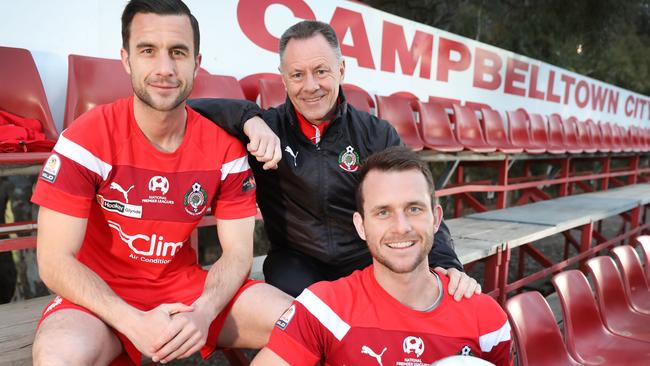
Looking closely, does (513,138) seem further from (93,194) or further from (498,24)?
(498,24)

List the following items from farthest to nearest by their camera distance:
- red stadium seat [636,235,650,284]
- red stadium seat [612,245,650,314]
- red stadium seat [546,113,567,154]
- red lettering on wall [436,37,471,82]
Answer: red stadium seat [546,113,567,154], red lettering on wall [436,37,471,82], red stadium seat [636,235,650,284], red stadium seat [612,245,650,314]

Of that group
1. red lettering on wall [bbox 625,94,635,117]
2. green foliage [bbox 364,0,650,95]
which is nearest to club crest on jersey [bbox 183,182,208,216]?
green foliage [bbox 364,0,650,95]

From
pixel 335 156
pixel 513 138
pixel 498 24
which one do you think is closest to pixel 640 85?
pixel 498 24

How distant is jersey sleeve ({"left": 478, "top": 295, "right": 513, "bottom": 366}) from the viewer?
1397mm

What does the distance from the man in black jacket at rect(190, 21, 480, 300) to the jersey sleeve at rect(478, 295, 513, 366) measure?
0.44 metres

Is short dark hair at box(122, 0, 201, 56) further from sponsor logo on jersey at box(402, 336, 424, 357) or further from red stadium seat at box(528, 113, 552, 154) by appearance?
red stadium seat at box(528, 113, 552, 154)

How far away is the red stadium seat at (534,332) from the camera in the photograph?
1.91 metres

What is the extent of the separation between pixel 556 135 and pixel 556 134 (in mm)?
23

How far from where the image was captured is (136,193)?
1528mm

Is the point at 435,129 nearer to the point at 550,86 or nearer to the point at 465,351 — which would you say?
the point at 465,351

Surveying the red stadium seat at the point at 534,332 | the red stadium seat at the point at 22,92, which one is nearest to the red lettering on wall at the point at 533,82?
the red stadium seat at the point at 534,332

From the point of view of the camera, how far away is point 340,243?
6.63ft

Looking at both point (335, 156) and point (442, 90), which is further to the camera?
point (442, 90)

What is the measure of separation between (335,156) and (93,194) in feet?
2.94
